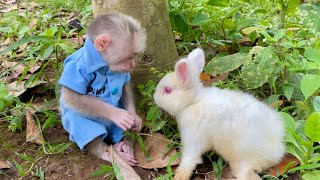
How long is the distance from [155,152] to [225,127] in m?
0.64

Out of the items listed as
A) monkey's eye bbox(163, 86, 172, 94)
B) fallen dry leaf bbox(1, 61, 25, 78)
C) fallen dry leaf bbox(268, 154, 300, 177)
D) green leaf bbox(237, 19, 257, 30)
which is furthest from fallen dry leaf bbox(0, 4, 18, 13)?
fallen dry leaf bbox(268, 154, 300, 177)

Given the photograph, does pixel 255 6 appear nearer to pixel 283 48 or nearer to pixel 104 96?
pixel 283 48

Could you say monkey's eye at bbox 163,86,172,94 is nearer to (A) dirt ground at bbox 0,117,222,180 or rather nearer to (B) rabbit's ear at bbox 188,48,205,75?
(B) rabbit's ear at bbox 188,48,205,75

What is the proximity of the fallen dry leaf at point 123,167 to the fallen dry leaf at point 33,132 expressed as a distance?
0.56 meters

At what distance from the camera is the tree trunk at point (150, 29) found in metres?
3.59

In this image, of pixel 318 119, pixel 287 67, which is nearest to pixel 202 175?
pixel 318 119

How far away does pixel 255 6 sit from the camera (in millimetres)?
5535

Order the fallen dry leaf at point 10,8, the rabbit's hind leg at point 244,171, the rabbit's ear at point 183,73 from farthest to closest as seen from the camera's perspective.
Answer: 1. the fallen dry leaf at point 10,8
2. the rabbit's ear at point 183,73
3. the rabbit's hind leg at point 244,171

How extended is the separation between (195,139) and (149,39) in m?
1.15

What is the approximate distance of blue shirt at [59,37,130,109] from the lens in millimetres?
3088

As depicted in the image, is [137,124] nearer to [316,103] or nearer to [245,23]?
[316,103]

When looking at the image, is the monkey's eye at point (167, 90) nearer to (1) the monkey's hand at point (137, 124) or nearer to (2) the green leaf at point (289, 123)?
(1) the monkey's hand at point (137, 124)

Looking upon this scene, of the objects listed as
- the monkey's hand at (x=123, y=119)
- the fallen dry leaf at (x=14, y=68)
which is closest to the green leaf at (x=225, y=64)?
the monkey's hand at (x=123, y=119)

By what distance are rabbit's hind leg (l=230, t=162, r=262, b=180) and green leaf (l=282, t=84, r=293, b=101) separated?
2.39 feet
